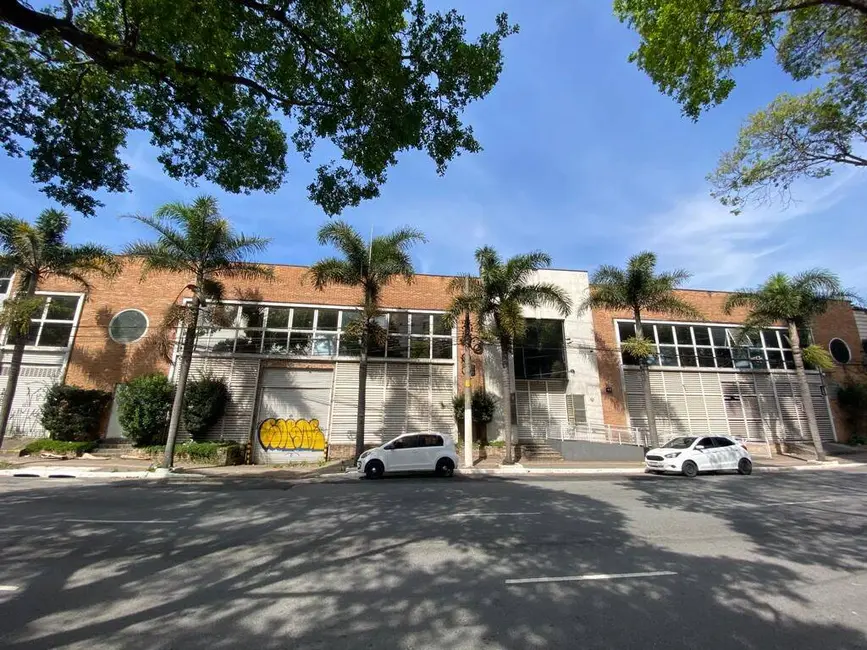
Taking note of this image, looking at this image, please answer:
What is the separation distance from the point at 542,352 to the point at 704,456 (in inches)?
403

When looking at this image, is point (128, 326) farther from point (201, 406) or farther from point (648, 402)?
point (648, 402)

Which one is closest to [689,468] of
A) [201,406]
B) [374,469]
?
[374,469]

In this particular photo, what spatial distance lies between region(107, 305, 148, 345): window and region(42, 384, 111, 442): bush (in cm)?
324

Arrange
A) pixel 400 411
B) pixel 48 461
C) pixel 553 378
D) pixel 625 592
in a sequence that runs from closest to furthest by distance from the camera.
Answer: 1. pixel 625 592
2. pixel 48 461
3. pixel 400 411
4. pixel 553 378

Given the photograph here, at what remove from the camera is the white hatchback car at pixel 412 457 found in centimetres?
1592

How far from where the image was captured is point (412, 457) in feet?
53.2

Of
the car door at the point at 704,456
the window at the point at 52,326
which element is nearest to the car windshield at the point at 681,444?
the car door at the point at 704,456

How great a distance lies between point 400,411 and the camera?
2253cm

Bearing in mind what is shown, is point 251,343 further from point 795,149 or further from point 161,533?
point 795,149

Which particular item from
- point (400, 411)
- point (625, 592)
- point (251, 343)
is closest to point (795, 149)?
point (625, 592)

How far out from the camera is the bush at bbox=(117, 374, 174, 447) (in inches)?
759

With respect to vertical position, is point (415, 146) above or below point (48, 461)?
above

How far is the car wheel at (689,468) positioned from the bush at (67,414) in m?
25.3

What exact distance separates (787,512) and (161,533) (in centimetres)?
1198
